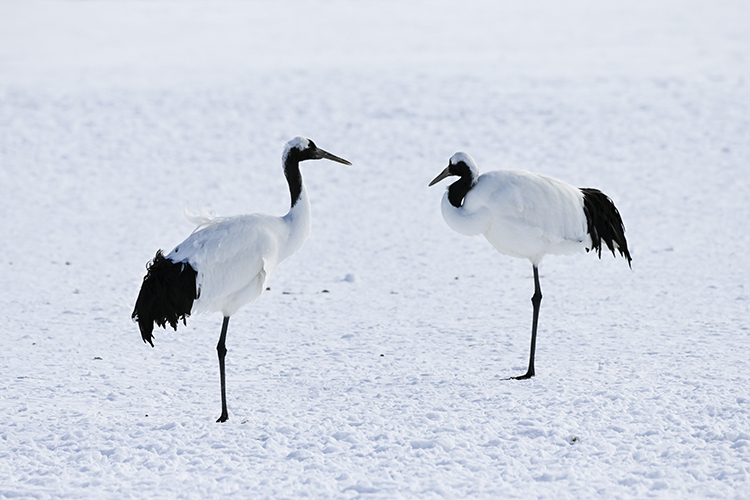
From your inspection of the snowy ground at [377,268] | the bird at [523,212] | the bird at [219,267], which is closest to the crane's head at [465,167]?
the bird at [523,212]

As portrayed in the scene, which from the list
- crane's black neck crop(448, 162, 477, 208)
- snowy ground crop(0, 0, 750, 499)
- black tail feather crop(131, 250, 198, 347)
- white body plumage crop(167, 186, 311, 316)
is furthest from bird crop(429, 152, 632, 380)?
black tail feather crop(131, 250, 198, 347)

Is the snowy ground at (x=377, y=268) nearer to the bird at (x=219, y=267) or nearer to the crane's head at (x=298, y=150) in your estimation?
the bird at (x=219, y=267)

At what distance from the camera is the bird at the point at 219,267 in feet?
16.5

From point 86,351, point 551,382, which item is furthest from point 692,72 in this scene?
point 86,351

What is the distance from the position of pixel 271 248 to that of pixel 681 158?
898 centimetres

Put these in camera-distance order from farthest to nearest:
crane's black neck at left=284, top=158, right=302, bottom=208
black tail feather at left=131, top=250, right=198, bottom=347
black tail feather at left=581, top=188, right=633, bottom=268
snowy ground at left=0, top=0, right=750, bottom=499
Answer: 1. black tail feather at left=581, top=188, right=633, bottom=268
2. crane's black neck at left=284, top=158, right=302, bottom=208
3. black tail feather at left=131, top=250, right=198, bottom=347
4. snowy ground at left=0, top=0, right=750, bottom=499

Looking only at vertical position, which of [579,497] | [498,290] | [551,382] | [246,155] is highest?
[246,155]

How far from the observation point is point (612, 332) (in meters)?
6.63

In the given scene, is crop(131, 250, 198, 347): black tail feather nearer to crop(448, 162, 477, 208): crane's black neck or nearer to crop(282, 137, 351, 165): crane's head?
crop(282, 137, 351, 165): crane's head

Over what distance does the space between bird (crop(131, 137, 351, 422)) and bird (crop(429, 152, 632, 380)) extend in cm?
116

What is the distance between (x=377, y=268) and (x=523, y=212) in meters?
3.16

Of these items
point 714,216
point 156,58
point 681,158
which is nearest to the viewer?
point 714,216

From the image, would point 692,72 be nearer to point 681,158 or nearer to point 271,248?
point 681,158

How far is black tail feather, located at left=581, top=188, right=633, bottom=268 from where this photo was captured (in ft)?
20.0
